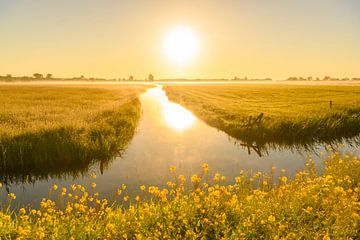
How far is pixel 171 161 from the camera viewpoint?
15.3 meters

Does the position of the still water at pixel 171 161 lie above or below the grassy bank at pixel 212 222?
below

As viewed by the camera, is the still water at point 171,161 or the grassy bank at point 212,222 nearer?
the grassy bank at point 212,222

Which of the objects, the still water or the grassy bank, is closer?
the grassy bank

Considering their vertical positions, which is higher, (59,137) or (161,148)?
(59,137)

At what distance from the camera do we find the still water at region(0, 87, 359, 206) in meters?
11.6

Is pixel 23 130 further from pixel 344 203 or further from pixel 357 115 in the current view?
pixel 357 115

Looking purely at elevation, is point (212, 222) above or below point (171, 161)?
above

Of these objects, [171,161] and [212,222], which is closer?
[212,222]

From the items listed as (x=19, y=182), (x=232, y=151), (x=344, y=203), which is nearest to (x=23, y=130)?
(x=19, y=182)

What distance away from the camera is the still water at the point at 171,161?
38.1ft

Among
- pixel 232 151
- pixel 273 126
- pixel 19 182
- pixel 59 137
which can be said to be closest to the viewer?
pixel 19 182

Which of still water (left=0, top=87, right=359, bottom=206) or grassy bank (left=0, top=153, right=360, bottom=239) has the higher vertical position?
grassy bank (left=0, top=153, right=360, bottom=239)

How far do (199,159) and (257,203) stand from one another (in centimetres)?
848

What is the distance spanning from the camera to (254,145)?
749 inches
